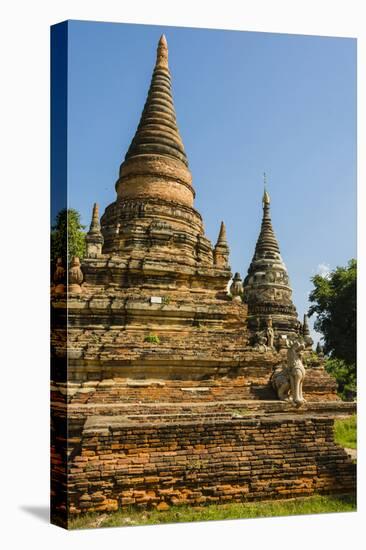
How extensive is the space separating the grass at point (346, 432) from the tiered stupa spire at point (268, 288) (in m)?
7.73

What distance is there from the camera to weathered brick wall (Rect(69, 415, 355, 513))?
821 cm

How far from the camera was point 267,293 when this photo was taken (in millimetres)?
20250

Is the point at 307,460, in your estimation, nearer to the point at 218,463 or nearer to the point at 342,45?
the point at 218,463

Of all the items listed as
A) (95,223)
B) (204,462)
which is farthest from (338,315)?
(204,462)

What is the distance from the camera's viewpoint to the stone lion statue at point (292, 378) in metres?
11.1

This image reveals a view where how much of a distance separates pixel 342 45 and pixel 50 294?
6.95 m

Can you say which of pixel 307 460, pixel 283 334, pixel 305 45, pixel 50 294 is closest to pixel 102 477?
pixel 50 294

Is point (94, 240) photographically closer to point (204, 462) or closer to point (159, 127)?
point (159, 127)

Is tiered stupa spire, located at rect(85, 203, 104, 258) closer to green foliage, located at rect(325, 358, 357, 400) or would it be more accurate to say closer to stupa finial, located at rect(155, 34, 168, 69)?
stupa finial, located at rect(155, 34, 168, 69)

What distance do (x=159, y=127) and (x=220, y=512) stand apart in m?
9.24

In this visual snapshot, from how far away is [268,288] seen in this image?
802 inches

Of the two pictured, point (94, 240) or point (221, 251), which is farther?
point (221, 251)

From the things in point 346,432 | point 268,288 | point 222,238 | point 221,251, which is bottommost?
point 346,432

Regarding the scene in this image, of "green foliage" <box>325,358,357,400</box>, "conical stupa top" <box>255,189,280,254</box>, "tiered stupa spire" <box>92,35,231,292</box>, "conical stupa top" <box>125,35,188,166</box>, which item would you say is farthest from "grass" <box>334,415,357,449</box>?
"conical stupa top" <box>255,189,280,254</box>
